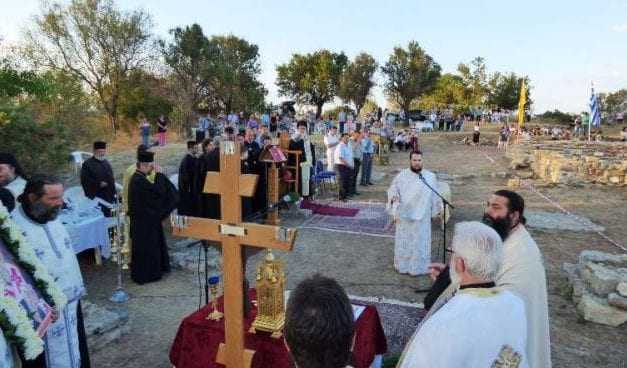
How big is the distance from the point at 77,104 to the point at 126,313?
11.0 meters

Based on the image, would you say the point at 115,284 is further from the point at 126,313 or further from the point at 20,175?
the point at 20,175

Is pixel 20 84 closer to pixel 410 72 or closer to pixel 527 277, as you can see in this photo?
pixel 527 277

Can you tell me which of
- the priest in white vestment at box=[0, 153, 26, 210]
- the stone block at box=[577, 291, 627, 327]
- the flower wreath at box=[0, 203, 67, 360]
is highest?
the priest in white vestment at box=[0, 153, 26, 210]

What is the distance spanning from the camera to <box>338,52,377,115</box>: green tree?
159 ft

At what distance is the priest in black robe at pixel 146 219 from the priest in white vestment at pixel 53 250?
3.11m

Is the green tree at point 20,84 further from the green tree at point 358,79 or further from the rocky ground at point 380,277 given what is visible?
the green tree at point 358,79

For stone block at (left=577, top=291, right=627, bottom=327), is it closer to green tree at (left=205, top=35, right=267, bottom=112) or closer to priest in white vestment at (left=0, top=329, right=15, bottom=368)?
priest in white vestment at (left=0, top=329, right=15, bottom=368)

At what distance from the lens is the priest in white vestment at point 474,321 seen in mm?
2033

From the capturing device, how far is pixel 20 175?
5785 mm

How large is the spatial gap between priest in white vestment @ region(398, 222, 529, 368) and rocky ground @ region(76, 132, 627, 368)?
3.23 m

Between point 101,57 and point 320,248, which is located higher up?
point 101,57

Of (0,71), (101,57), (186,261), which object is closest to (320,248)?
(186,261)

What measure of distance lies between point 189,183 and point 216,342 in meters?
6.69

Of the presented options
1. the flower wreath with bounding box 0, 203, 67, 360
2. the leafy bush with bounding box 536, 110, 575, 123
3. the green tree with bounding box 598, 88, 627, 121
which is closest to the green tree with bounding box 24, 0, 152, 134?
the flower wreath with bounding box 0, 203, 67, 360
